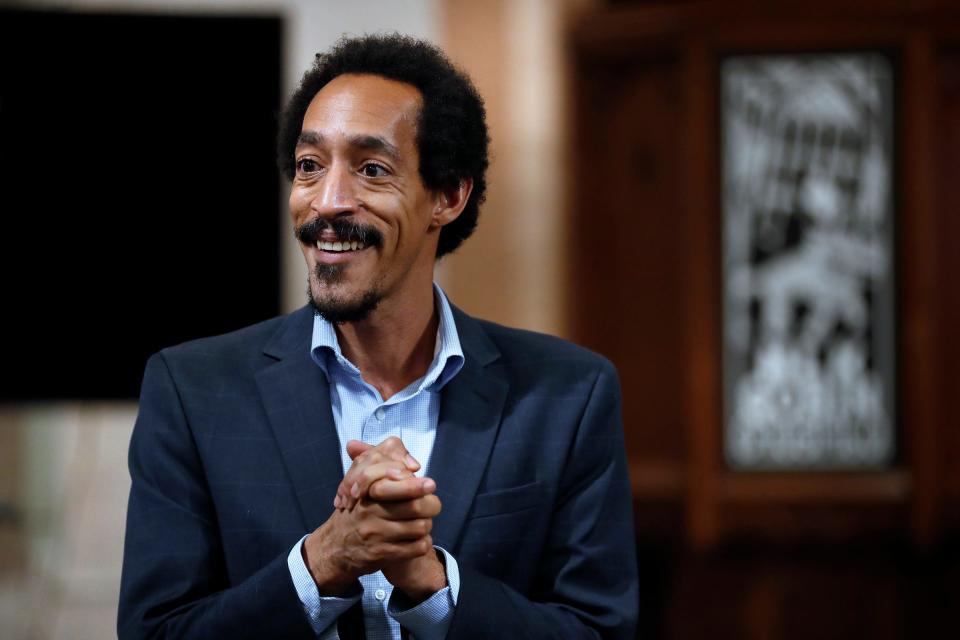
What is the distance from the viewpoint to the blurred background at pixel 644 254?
4410 millimetres

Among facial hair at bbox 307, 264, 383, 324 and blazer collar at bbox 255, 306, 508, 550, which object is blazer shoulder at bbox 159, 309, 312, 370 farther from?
facial hair at bbox 307, 264, 383, 324

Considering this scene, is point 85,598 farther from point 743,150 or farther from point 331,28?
point 743,150

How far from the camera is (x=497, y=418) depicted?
1839mm

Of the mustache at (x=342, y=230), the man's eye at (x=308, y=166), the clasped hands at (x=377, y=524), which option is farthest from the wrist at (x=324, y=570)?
the man's eye at (x=308, y=166)

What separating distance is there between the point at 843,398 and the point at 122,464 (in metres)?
2.62

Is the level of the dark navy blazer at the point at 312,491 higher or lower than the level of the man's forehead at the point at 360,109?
lower

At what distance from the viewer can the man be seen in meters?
1.66

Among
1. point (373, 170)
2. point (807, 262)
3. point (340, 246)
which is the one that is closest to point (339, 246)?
point (340, 246)

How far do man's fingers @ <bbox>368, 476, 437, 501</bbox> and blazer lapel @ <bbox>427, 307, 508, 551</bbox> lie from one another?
0.20 meters

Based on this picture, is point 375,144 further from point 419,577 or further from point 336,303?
point 419,577

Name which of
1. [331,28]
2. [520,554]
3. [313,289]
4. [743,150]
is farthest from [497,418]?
[331,28]

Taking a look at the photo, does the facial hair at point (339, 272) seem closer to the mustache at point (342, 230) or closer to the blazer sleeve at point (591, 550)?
the mustache at point (342, 230)

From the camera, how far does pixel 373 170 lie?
5.75ft

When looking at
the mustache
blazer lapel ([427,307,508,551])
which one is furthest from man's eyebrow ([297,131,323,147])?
blazer lapel ([427,307,508,551])
